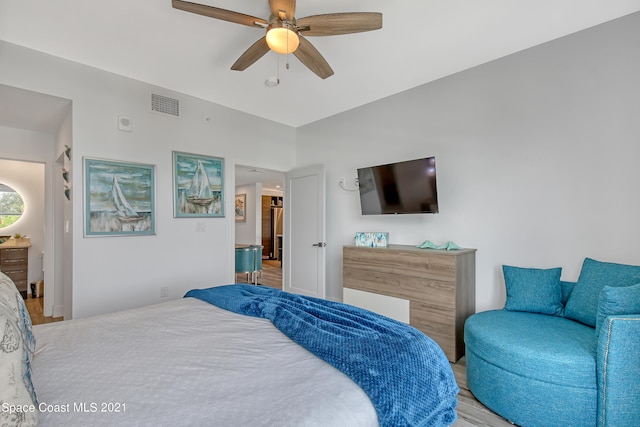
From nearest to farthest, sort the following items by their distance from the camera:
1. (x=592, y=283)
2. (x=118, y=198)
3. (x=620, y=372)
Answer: (x=620, y=372) < (x=592, y=283) < (x=118, y=198)

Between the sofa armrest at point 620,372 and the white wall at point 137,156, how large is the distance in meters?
3.55

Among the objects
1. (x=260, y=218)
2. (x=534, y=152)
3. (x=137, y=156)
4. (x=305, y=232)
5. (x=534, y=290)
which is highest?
(x=137, y=156)

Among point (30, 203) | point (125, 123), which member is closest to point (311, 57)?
point (125, 123)

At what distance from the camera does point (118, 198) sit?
3.07 metres

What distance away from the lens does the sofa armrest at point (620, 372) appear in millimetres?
1509

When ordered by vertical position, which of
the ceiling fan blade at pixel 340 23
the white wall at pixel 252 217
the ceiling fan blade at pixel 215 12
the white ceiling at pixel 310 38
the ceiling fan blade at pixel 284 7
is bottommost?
the white wall at pixel 252 217

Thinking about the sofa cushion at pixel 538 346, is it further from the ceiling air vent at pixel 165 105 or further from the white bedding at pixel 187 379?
the ceiling air vent at pixel 165 105

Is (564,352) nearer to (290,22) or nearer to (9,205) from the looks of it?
(290,22)

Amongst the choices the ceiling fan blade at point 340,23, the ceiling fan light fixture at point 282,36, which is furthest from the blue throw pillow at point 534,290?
the ceiling fan light fixture at point 282,36

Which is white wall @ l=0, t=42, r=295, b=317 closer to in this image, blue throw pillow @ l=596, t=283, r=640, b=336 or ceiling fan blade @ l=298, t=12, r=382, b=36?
ceiling fan blade @ l=298, t=12, r=382, b=36

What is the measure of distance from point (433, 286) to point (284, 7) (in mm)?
2471

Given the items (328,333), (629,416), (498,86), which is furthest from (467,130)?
(328,333)

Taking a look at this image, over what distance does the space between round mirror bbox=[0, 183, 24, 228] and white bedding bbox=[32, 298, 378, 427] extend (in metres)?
5.31

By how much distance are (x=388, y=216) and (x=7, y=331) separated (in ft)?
10.8
